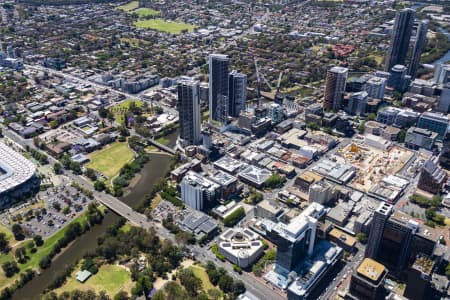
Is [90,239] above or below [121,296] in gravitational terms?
below

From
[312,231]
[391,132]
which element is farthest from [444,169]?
[312,231]

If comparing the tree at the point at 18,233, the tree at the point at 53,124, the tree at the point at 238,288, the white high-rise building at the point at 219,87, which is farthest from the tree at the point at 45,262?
the white high-rise building at the point at 219,87

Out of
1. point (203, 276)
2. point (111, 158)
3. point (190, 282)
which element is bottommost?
point (203, 276)

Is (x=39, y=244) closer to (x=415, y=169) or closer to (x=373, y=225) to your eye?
(x=373, y=225)

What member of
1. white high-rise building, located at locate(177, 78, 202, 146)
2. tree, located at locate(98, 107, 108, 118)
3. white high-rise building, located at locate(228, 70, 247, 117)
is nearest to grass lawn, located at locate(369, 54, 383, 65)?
white high-rise building, located at locate(228, 70, 247, 117)

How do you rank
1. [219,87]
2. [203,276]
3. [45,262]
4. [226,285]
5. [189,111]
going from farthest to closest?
[219,87]
[189,111]
[45,262]
[203,276]
[226,285]

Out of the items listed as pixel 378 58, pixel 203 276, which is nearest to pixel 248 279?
pixel 203 276

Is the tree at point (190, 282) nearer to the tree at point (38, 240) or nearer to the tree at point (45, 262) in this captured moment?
the tree at point (45, 262)

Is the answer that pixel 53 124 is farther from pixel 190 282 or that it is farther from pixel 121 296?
pixel 190 282
